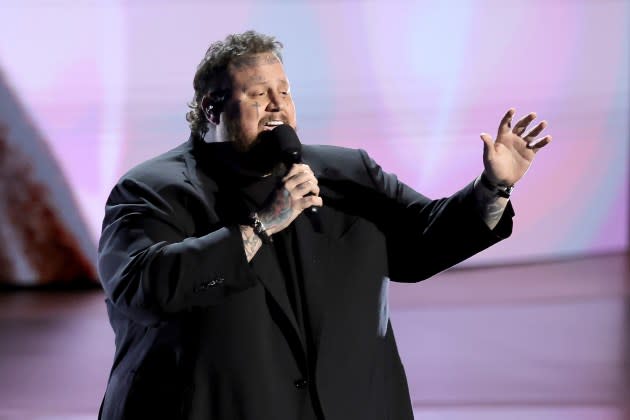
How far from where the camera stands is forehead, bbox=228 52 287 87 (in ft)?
5.52

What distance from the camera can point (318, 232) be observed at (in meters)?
1.68

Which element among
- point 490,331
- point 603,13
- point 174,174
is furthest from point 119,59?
point 174,174

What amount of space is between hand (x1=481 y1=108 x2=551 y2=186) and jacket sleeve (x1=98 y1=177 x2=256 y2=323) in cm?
45

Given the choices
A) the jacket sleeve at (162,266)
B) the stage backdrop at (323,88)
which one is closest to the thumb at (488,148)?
the jacket sleeve at (162,266)

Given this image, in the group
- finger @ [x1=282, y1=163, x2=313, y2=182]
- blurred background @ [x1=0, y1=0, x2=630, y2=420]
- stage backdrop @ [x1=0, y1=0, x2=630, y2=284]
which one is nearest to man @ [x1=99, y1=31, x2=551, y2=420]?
finger @ [x1=282, y1=163, x2=313, y2=182]

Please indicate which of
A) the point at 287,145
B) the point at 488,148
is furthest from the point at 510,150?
the point at 287,145

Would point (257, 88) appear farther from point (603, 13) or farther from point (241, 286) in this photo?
point (603, 13)

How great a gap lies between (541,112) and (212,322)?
4766mm

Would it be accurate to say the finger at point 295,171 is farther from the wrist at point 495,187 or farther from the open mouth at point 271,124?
the wrist at point 495,187

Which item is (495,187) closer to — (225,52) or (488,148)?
(488,148)

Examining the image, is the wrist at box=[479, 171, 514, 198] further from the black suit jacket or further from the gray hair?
the gray hair

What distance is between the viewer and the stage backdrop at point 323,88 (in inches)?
214

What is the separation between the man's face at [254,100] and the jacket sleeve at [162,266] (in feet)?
0.62

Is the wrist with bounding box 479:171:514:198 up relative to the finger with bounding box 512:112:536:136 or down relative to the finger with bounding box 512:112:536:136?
down
